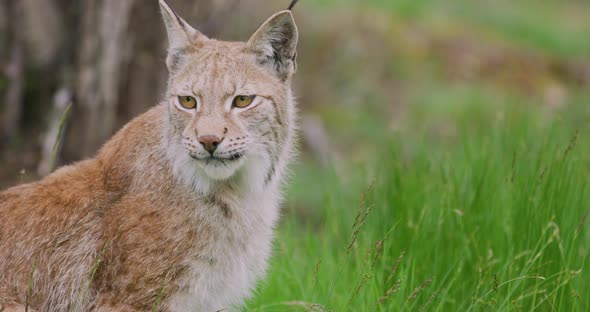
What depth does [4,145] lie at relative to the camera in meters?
8.53

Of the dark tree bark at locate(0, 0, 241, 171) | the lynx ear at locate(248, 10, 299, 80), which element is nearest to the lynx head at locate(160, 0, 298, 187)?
the lynx ear at locate(248, 10, 299, 80)

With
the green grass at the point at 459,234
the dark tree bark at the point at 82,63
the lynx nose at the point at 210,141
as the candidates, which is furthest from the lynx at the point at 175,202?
the dark tree bark at the point at 82,63

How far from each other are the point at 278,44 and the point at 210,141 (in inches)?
35.2

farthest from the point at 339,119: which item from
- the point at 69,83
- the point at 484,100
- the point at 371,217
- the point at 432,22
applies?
the point at 371,217

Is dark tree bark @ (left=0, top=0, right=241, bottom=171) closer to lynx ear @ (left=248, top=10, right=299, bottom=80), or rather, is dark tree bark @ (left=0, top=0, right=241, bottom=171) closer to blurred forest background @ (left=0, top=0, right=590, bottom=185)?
blurred forest background @ (left=0, top=0, right=590, bottom=185)

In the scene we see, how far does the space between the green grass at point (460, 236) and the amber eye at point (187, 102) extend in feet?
3.66

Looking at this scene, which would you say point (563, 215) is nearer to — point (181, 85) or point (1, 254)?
point (181, 85)

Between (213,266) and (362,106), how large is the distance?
24.6 ft

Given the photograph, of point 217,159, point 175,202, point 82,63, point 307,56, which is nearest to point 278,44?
point 217,159

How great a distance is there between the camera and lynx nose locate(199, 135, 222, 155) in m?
4.55

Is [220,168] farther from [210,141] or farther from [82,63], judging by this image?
[82,63]

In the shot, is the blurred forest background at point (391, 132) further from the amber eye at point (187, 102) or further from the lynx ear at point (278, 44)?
the amber eye at point (187, 102)

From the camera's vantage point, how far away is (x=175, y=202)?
16.1 feet

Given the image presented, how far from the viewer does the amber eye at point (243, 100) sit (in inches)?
191
